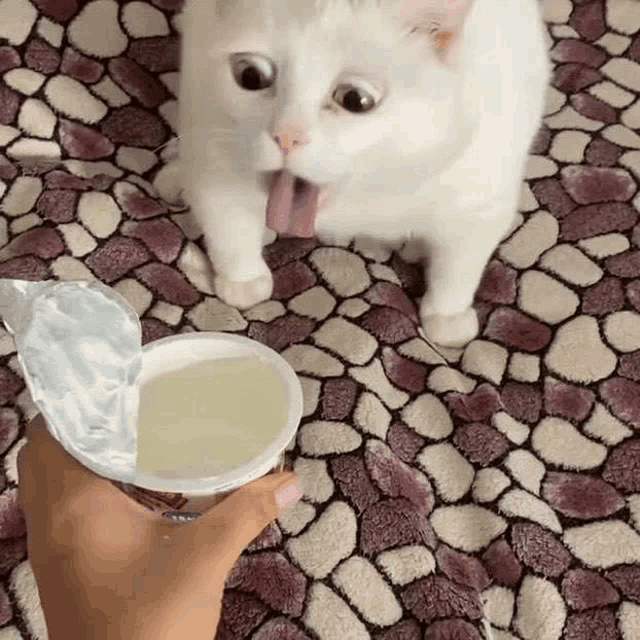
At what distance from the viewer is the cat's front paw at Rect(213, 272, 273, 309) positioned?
3.93 ft

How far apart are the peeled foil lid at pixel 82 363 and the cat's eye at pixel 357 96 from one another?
0.79 ft

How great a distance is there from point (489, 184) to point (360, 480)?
317 millimetres

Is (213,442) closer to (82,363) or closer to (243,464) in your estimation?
(243,464)

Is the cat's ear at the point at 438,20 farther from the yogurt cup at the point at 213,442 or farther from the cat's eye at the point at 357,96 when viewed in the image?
the yogurt cup at the point at 213,442

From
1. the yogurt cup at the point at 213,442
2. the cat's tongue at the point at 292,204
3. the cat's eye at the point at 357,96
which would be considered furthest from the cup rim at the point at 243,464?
the cat's eye at the point at 357,96

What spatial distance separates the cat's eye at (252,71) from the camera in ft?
2.73

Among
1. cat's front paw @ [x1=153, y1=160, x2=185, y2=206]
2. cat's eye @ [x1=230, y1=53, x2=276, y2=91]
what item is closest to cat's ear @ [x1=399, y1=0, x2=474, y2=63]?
cat's eye @ [x1=230, y1=53, x2=276, y2=91]

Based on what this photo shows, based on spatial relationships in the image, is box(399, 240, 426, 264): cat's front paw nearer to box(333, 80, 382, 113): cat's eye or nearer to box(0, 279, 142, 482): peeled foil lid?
box(333, 80, 382, 113): cat's eye

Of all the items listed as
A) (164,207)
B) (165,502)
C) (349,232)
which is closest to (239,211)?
(349,232)

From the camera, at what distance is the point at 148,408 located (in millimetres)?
854

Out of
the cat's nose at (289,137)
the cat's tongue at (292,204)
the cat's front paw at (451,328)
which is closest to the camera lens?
the cat's nose at (289,137)

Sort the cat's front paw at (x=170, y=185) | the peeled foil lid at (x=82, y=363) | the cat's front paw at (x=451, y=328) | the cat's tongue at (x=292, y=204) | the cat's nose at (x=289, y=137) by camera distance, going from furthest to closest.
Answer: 1. the cat's front paw at (x=170, y=185)
2. the cat's front paw at (x=451, y=328)
3. the cat's tongue at (x=292, y=204)
4. the cat's nose at (x=289, y=137)
5. the peeled foil lid at (x=82, y=363)

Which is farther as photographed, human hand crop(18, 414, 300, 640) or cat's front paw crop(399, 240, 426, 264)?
cat's front paw crop(399, 240, 426, 264)

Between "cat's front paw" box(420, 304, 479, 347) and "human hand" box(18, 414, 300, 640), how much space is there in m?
0.43
